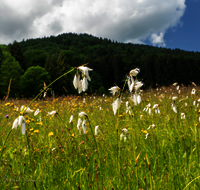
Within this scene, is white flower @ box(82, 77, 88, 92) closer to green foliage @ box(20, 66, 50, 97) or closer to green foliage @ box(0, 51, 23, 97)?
green foliage @ box(0, 51, 23, 97)

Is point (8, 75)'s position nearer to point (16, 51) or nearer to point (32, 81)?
point (32, 81)

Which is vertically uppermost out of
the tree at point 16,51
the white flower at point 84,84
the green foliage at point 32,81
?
the tree at point 16,51

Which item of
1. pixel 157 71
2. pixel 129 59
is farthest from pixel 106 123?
pixel 129 59

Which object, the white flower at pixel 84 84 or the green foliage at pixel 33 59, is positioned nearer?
the white flower at pixel 84 84

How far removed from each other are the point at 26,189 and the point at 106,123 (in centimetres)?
259

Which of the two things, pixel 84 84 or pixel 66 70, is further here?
pixel 66 70

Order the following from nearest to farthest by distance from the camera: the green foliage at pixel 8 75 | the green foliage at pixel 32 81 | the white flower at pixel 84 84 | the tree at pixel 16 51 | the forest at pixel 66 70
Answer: the white flower at pixel 84 84, the green foliage at pixel 8 75, the forest at pixel 66 70, the green foliage at pixel 32 81, the tree at pixel 16 51

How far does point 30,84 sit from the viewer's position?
32.8m

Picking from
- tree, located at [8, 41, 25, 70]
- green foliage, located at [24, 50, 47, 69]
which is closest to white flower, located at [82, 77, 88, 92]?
tree, located at [8, 41, 25, 70]

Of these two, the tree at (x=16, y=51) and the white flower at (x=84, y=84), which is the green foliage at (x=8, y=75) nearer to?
the tree at (x=16, y=51)

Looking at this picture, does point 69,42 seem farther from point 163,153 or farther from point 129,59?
point 163,153

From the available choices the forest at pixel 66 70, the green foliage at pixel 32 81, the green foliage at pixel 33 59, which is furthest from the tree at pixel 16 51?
the green foliage at pixel 32 81

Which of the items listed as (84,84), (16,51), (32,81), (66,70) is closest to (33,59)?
(16,51)

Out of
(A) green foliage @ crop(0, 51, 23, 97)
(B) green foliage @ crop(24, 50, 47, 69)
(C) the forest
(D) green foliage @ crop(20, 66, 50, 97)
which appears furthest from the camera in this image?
(B) green foliage @ crop(24, 50, 47, 69)
